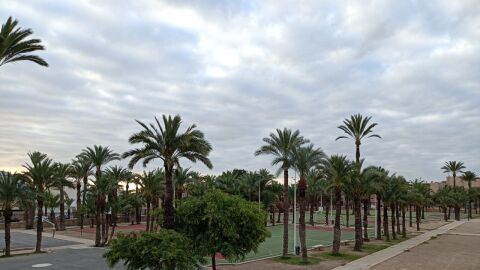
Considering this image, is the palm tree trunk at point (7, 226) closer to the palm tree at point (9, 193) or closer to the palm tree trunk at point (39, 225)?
the palm tree at point (9, 193)

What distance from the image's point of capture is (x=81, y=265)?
3112 centimetres

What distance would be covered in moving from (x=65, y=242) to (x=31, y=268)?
1976cm

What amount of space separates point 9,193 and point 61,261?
846cm

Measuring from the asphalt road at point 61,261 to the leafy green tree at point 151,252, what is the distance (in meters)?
10.1

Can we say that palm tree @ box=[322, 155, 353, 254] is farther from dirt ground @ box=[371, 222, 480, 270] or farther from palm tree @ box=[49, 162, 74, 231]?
palm tree @ box=[49, 162, 74, 231]

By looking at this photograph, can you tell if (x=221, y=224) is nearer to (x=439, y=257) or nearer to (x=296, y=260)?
(x=296, y=260)

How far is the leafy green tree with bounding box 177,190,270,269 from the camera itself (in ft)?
74.4

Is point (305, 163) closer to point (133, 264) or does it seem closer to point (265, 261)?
point (265, 261)

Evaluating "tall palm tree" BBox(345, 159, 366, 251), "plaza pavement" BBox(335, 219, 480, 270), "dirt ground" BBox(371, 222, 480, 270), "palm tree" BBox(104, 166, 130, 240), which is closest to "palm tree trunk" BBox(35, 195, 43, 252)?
"palm tree" BBox(104, 166, 130, 240)

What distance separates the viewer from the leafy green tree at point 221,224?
2267cm

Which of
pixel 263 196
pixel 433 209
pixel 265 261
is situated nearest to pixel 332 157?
pixel 265 261

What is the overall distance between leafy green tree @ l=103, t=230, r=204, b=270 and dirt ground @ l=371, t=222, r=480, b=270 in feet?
53.7

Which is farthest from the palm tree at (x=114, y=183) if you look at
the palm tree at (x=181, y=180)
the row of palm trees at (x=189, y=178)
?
the palm tree at (x=181, y=180)

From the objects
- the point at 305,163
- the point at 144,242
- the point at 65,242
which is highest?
the point at 305,163
